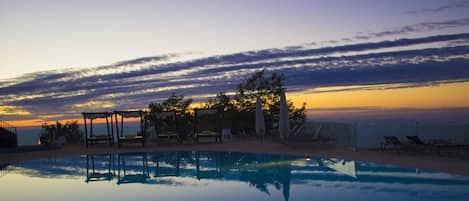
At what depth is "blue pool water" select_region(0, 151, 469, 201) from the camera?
26.6 feet

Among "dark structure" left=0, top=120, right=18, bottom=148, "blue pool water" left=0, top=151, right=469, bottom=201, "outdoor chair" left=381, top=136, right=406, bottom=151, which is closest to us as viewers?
"blue pool water" left=0, top=151, right=469, bottom=201

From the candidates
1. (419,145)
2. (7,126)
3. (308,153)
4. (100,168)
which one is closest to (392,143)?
(419,145)

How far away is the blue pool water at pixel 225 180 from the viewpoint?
810cm

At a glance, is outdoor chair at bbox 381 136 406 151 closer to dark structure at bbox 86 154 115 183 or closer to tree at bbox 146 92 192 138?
→ dark structure at bbox 86 154 115 183

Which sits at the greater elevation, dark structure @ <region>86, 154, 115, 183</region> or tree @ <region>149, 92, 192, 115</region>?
tree @ <region>149, 92, 192, 115</region>

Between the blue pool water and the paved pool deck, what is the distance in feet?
1.16

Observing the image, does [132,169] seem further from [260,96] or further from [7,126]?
[260,96]

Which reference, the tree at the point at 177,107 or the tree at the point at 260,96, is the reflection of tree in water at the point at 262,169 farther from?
A: the tree at the point at 177,107

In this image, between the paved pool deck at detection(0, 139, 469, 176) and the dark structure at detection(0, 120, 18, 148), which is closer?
the paved pool deck at detection(0, 139, 469, 176)

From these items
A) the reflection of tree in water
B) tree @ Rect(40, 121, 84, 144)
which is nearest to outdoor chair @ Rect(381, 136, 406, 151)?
the reflection of tree in water

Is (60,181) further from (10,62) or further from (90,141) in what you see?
(10,62)

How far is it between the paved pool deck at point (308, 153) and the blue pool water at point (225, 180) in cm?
35

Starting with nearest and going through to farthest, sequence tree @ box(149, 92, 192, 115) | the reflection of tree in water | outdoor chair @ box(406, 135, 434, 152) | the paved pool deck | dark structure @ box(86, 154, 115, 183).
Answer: the reflection of tree in water, the paved pool deck, dark structure @ box(86, 154, 115, 183), outdoor chair @ box(406, 135, 434, 152), tree @ box(149, 92, 192, 115)

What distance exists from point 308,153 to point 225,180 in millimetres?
4332
